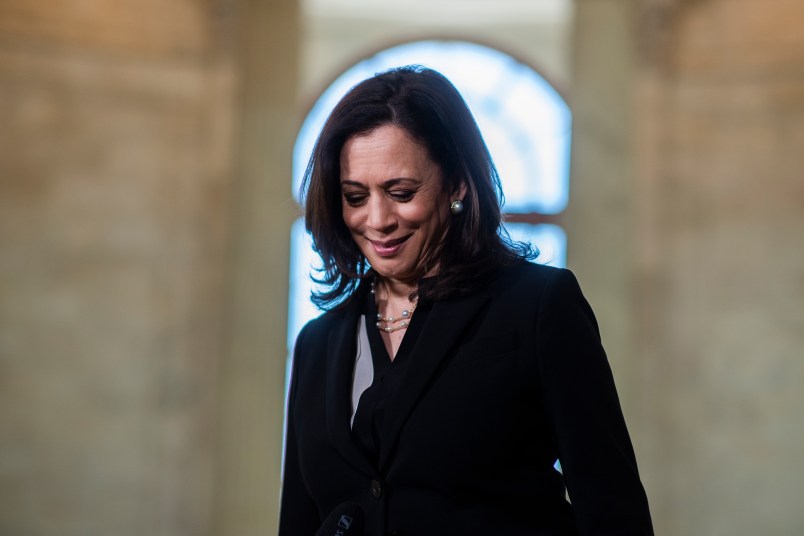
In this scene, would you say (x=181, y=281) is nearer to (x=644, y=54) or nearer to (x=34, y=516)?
(x=34, y=516)

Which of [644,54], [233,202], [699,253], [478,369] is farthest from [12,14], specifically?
[478,369]

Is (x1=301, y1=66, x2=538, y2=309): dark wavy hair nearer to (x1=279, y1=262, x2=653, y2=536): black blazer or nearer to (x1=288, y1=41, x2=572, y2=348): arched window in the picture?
(x1=279, y1=262, x2=653, y2=536): black blazer

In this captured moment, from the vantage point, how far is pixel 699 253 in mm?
9914

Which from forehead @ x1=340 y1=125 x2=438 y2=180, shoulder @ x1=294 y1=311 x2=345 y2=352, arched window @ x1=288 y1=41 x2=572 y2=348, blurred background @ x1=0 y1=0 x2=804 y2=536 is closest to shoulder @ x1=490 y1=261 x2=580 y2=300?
forehead @ x1=340 y1=125 x2=438 y2=180

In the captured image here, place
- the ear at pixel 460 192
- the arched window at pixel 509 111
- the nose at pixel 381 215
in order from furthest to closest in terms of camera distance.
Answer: the arched window at pixel 509 111 < the ear at pixel 460 192 < the nose at pixel 381 215

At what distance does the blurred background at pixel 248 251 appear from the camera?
9430 mm

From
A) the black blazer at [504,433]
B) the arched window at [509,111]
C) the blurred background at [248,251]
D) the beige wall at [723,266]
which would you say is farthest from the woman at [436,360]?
the arched window at [509,111]

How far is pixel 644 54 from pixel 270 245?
3.90 m

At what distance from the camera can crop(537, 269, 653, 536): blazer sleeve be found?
6.83 ft

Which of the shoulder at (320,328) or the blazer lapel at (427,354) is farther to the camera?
the shoulder at (320,328)

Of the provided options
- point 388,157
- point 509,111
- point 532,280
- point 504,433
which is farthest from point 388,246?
point 509,111

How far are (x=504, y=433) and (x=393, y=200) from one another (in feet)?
1.82

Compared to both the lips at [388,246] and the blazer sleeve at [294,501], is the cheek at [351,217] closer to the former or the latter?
the lips at [388,246]

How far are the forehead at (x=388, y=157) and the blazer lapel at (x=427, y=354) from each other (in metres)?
0.29
